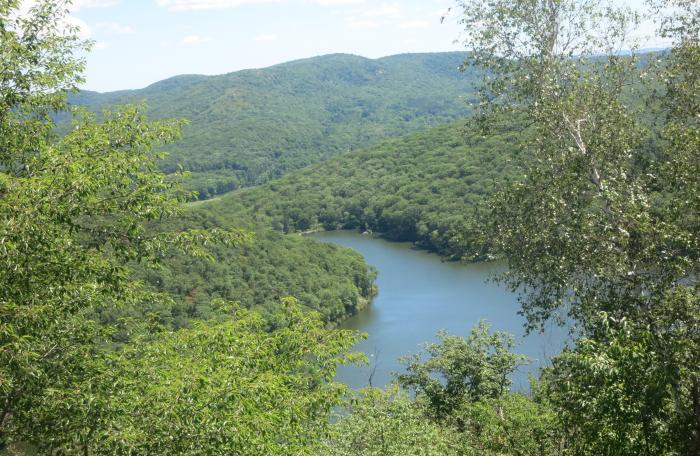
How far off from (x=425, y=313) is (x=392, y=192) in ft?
173

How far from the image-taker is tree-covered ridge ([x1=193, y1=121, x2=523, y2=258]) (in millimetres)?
80938

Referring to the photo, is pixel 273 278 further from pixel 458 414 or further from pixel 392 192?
pixel 392 192

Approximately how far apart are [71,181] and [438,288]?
52.6 meters

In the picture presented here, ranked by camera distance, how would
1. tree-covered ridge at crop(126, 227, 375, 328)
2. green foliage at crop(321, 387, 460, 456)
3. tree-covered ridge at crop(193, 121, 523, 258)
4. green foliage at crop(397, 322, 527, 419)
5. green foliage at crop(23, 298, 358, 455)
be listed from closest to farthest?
green foliage at crop(23, 298, 358, 455) → green foliage at crop(321, 387, 460, 456) → green foliage at crop(397, 322, 527, 419) → tree-covered ridge at crop(126, 227, 375, 328) → tree-covered ridge at crop(193, 121, 523, 258)

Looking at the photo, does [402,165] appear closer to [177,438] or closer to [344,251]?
[344,251]

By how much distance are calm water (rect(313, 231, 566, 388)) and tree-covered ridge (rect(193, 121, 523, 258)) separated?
19.9ft

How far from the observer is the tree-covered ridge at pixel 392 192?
266 ft

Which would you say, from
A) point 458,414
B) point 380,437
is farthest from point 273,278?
point 380,437

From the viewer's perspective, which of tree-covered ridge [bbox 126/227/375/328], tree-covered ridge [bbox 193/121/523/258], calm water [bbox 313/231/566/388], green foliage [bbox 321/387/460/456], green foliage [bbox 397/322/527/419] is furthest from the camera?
tree-covered ridge [bbox 193/121/523/258]

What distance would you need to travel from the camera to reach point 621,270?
641cm

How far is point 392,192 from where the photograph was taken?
101 m

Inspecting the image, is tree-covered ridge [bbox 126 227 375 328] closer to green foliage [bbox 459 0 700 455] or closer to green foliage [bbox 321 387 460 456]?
green foliage [bbox 321 387 460 456]

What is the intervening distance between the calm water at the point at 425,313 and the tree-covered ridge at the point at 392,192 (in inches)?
239

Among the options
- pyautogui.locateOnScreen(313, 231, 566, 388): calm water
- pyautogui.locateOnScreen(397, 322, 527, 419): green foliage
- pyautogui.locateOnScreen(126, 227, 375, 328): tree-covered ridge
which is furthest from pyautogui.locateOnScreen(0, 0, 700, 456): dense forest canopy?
pyautogui.locateOnScreen(126, 227, 375, 328): tree-covered ridge
